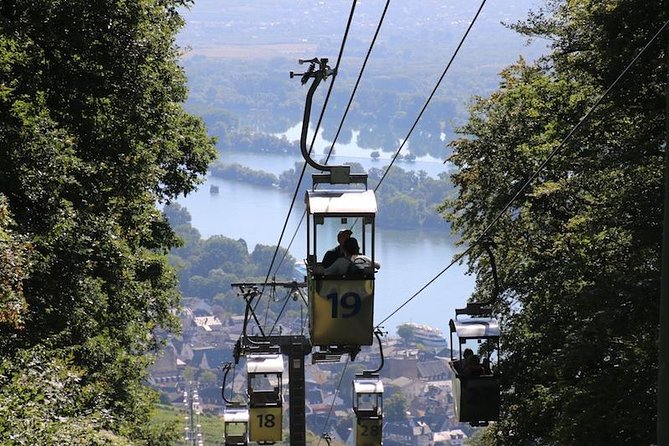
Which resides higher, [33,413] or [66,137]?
[66,137]

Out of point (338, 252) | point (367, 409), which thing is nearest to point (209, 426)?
point (367, 409)

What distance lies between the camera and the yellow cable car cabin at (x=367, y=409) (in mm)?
23422

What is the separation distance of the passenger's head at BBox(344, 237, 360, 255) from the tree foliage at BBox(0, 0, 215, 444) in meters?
3.40

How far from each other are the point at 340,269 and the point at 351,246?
0.27 meters

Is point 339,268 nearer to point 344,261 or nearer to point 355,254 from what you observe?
point 344,261

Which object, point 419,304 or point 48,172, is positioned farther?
point 419,304

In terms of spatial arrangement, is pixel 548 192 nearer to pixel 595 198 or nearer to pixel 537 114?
pixel 595 198

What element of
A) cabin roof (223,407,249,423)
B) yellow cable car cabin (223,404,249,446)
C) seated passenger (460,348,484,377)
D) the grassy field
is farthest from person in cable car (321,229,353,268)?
the grassy field

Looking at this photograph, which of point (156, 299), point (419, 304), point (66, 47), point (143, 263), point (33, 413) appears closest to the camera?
point (33, 413)

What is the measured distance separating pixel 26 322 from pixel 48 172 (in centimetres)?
189

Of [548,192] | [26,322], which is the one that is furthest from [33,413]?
[548,192]

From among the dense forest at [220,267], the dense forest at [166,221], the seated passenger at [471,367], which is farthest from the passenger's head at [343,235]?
the dense forest at [220,267]

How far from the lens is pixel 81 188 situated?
62.7 feet

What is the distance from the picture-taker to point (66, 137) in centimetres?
1758
